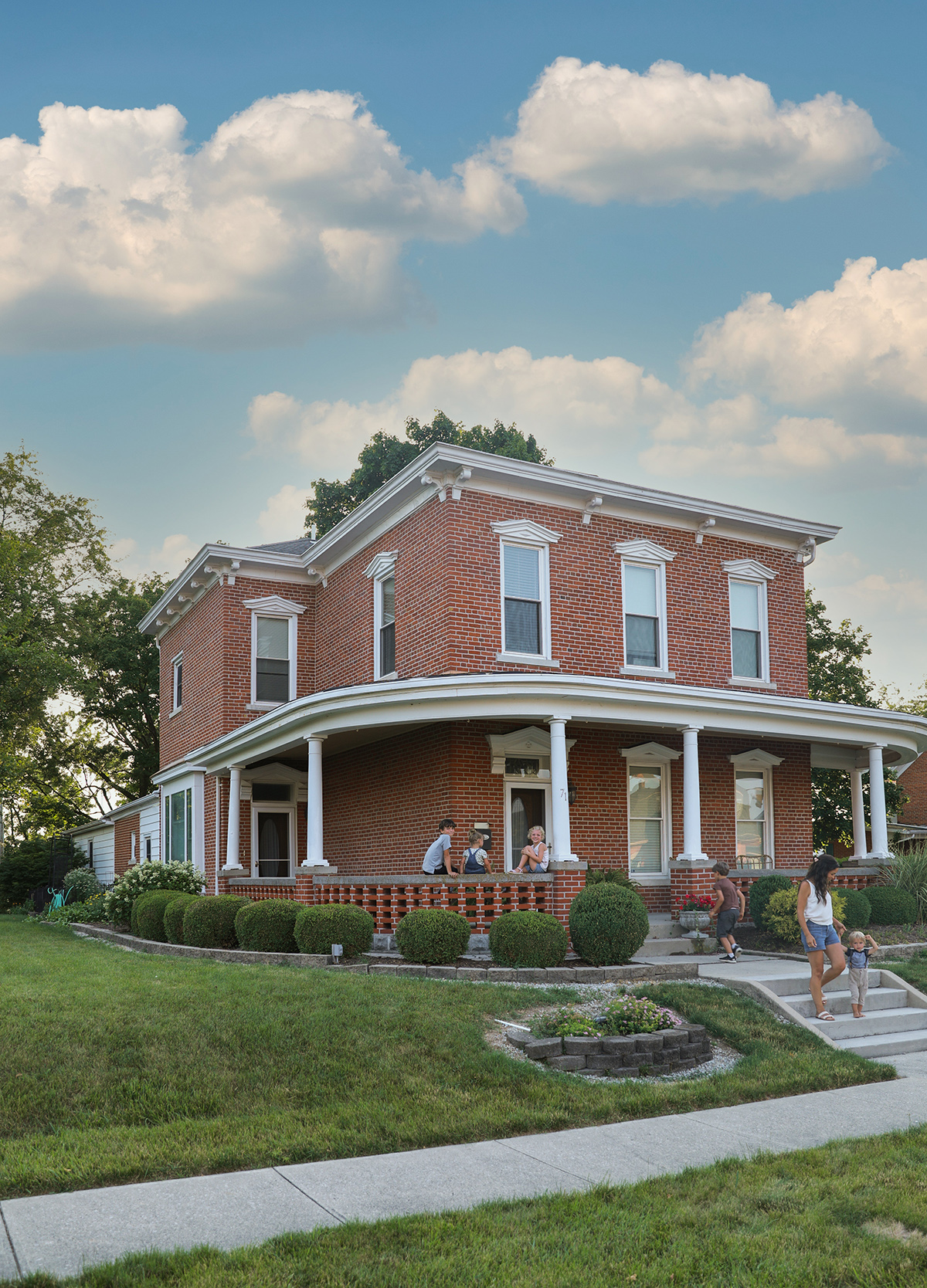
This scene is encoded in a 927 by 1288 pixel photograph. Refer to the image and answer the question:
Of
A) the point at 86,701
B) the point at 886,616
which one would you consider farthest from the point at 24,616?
the point at 886,616

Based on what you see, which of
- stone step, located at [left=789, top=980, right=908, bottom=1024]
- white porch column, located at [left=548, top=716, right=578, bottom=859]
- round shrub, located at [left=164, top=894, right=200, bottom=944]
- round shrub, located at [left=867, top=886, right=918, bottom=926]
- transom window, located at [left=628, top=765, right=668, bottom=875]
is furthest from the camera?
transom window, located at [left=628, top=765, right=668, bottom=875]

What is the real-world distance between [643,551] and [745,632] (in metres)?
2.87

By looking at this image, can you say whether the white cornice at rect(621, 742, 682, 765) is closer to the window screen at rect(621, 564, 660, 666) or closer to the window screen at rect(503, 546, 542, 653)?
the window screen at rect(621, 564, 660, 666)

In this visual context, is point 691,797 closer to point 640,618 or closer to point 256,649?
point 640,618

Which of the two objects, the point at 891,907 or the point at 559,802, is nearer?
the point at 559,802

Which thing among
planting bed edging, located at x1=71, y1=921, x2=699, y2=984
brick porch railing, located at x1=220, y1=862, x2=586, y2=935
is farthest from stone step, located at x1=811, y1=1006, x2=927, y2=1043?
brick porch railing, located at x1=220, y1=862, x2=586, y2=935

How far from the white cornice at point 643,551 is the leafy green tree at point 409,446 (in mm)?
19131

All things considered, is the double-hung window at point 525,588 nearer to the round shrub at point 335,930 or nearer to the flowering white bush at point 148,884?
the round shrub at point 335,930

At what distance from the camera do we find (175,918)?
16328mm

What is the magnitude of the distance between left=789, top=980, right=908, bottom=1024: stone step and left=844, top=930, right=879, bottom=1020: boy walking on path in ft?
0.94

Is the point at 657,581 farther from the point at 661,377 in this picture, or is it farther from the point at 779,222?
the point at 779,222

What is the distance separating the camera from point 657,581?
18.5 meters

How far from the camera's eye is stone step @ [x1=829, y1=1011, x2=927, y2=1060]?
9727mm

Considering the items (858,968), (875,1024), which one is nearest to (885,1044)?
(875,1024)
